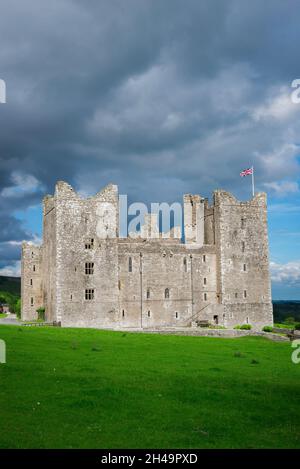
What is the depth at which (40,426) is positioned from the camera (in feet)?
Answer: 55.1

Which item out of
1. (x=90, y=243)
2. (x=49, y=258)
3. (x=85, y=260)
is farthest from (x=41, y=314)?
(x=90, y=243)

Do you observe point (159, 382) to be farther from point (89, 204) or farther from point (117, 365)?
point (89, 204)

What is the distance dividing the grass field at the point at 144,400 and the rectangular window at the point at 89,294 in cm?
3176

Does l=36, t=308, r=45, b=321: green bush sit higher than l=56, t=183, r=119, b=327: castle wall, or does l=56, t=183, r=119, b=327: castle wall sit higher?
l=56, t=183, r=119, b=327: castle wall

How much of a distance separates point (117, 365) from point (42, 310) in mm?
45211

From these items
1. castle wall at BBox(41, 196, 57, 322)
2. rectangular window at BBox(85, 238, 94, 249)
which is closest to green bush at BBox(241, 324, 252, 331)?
rectangular window at BBox(85, 238, 94, 249)

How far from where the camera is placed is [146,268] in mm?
67312

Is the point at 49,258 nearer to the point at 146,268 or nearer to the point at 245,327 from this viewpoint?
the point at 146,268

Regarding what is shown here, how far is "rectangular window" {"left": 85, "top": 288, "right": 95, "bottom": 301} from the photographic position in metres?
64.6

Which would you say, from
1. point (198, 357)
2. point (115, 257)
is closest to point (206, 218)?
point (115, 257)

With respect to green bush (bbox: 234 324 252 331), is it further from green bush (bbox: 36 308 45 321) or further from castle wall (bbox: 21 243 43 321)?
castle wall (bbox: 21 243 43 321)

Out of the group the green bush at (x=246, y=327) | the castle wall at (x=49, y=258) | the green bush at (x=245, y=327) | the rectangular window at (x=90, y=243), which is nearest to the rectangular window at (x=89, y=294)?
the castle wall at (x=49, y=258)

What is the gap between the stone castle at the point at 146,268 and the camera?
6456 centimetres

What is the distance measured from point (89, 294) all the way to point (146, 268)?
764 centimetres
